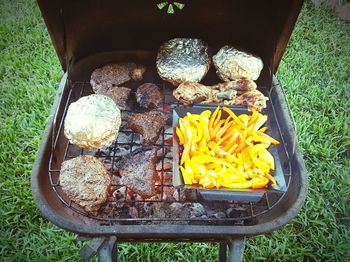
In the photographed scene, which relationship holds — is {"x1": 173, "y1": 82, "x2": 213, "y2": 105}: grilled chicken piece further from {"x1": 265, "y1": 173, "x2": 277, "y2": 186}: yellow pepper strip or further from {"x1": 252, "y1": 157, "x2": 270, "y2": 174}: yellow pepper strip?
{"x1": 265, "y1": 173, "x2": 277, "y2": 186}: yellow pepper strip

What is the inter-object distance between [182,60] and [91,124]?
37.9 inches

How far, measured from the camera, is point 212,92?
2.90 m

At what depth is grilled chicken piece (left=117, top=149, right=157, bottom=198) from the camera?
2.38 meters

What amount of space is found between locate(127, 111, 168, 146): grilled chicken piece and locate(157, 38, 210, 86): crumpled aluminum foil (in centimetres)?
34

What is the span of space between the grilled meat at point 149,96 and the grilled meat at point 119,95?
98 mm

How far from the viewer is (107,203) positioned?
8.14ft

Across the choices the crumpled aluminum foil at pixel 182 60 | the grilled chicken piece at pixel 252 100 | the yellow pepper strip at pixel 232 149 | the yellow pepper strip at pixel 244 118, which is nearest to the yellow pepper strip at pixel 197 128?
the yellow pepper strip at pixel 232 149

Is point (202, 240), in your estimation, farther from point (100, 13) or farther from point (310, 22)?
point (310, 22)

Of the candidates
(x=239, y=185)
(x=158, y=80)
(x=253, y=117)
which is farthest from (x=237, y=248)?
(x=158, y=80)

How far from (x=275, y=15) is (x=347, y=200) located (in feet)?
6.15

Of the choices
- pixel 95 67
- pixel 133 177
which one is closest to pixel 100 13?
pixel 95 67

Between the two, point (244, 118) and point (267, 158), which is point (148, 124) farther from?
point (267, 158)

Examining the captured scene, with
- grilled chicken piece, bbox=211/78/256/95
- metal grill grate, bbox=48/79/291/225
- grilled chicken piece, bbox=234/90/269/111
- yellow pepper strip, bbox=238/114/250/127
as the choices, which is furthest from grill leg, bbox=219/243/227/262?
grilled chicken piece, bbox=211/78/256/95

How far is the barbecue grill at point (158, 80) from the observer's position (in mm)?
2301
